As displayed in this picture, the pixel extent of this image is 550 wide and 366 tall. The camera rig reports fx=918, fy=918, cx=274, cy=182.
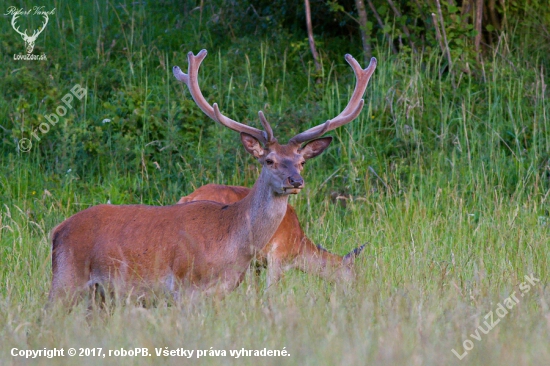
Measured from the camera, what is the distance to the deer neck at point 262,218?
5594 millimetres

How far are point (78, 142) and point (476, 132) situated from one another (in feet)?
12.7

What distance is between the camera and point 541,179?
8.33 m

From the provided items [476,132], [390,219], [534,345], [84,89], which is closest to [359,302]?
[534,345]

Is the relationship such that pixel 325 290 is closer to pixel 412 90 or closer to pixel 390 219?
pixel 390 219

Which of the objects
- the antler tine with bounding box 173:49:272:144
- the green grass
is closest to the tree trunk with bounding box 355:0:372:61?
the green grass

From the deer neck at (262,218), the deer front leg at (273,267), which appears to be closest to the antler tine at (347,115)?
the deer neck at (262,218)

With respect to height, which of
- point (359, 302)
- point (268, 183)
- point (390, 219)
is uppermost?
point (268, 183)

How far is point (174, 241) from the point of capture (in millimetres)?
5516

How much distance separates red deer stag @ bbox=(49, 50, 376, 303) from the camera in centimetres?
538

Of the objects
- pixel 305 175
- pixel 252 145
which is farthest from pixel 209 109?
pixel 305 175

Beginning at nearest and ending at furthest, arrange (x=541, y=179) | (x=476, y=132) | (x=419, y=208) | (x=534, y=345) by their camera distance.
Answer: (x=534, y=345) → (x=419, y=208) → (x=541, y=179) → (x=476, y=132)

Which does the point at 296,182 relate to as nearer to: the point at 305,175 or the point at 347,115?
the point at 347,115

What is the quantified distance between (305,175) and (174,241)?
10.8ft

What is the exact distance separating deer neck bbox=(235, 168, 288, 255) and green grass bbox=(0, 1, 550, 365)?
0.28 metres
